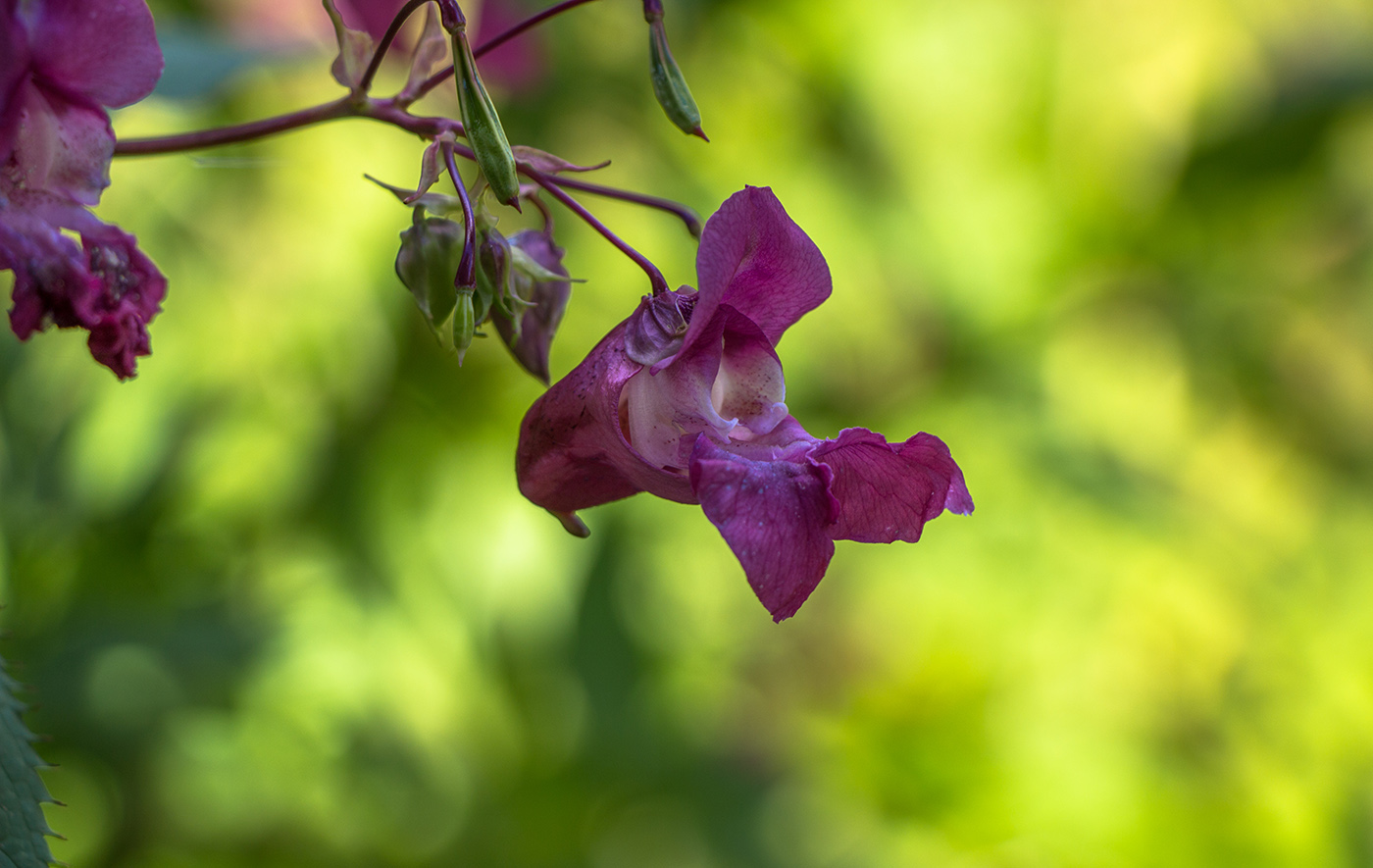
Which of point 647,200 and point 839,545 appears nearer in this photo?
point 647,200

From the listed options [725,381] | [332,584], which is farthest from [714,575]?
[725,381]

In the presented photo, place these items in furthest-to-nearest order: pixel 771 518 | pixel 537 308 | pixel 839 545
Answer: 1. pixel 839 545
2. pixel 537 308
3. pixel 771 518

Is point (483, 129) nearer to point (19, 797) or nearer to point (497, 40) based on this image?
point (497, 40)

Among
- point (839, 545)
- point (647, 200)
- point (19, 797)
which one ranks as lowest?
point (19, 797)

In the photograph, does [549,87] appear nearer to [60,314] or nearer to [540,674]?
[540,674]

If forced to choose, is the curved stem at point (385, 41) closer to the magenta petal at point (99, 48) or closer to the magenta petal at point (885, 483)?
the magenta petal at point (99, 48)

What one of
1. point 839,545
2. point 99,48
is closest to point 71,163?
point 99,48

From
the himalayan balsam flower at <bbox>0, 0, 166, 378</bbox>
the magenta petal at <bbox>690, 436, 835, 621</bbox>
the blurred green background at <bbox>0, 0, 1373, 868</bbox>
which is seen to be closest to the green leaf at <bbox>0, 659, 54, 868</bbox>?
the himalayan balsam flower at <bbox>0, 0, 166, 378</bbox>

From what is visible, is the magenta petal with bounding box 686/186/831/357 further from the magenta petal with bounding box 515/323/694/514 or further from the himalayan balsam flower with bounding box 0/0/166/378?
the himalayan balsam flower with bounding box 0/0/166/378
